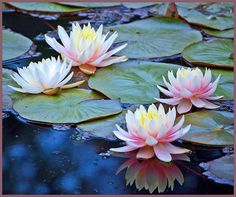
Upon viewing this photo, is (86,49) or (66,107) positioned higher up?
(86,49)

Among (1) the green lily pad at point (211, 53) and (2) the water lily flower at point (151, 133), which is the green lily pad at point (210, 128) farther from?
(1) the green lily pad at point (211, 53)

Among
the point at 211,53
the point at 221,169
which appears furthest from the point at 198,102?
the point at 211,53

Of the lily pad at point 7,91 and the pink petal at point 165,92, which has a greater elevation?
the pink petal at point 165,92

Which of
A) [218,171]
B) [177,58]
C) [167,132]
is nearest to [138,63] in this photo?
[177,58]

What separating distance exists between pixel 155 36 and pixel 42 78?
2.93 ft

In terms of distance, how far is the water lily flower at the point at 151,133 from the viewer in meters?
1.69

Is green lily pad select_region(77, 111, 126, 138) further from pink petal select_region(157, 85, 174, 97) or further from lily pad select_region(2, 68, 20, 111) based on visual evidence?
lily pad select_region(2, 68, 20, 111)

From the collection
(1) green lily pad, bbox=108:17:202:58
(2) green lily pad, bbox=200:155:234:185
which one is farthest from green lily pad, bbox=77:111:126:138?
(1) green lily pad, bbox=108:17:202:58

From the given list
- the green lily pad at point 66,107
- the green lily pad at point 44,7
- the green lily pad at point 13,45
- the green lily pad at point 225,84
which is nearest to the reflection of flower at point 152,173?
the green lily pad at point 66,107

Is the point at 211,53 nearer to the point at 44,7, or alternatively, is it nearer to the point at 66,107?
the point at 66,107

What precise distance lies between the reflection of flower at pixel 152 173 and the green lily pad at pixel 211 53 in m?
0.81

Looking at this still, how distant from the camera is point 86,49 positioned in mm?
2289

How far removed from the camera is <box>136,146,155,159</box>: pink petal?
171 cm

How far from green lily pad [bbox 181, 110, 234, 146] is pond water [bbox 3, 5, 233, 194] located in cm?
4
